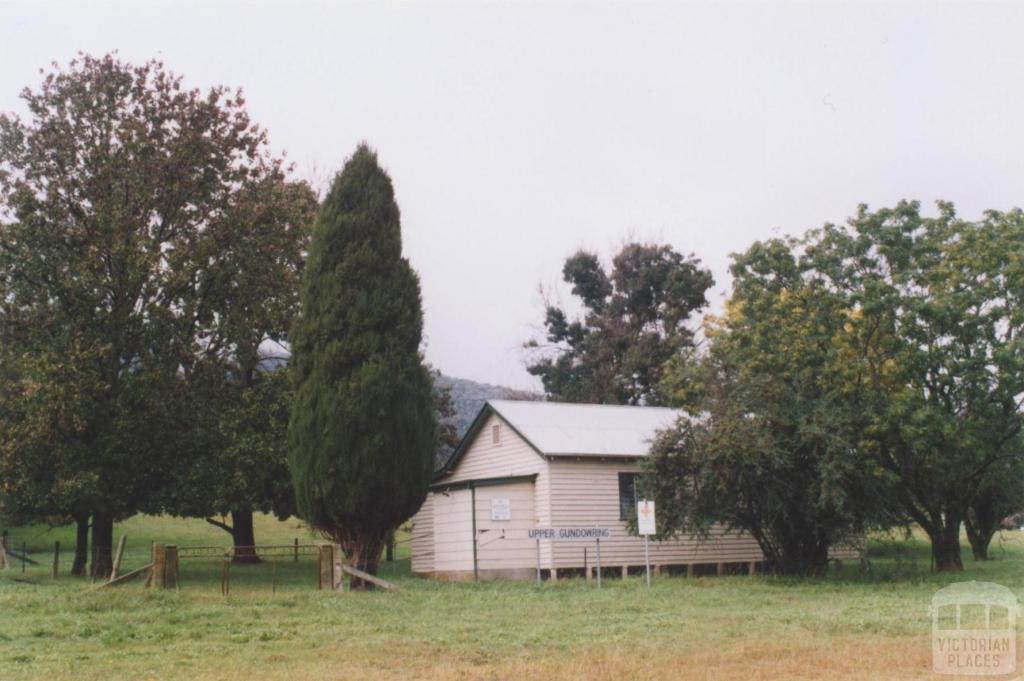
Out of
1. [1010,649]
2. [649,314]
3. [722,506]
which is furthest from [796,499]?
[649,314]

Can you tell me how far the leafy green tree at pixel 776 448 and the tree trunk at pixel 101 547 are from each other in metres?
14.4

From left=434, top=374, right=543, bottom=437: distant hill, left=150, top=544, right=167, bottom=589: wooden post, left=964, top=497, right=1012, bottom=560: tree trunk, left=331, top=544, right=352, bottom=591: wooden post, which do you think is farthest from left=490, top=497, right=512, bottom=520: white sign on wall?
left=434, top=374, right=543, bottom=437: distant hill

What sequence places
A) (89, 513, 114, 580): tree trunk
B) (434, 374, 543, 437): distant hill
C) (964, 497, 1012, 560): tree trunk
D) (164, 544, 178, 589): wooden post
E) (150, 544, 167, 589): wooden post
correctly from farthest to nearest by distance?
(434, 374, 543, 437): distant hill < (964, 497, 1012, 560): tree trunk < (89, 513, 114, 580): tree trunk < (164, 544, 178, 589): wooden post < (150, 544, 167, 589): wooden post

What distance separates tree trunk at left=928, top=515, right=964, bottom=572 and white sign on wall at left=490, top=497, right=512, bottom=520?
36.8 ft

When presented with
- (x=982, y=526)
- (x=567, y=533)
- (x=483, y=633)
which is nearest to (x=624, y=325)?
(x=982, y=526)

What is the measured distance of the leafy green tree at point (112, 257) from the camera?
27562mm

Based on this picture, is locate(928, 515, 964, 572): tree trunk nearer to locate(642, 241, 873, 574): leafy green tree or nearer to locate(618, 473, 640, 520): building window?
locate(642, 241, 873, 574): leafy green tree

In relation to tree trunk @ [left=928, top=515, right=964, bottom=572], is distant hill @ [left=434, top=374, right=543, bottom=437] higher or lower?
Result: higher

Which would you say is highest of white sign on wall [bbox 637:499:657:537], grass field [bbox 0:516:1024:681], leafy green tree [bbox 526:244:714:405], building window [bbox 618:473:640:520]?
leafy green tree [bbox 526:244:714:405]

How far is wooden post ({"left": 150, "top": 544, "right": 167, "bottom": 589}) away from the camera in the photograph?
1983 centimetres

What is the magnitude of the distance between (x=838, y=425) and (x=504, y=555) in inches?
382

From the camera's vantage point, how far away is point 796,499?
24891mm

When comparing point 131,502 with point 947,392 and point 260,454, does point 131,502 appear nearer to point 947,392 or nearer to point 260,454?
point 260,454

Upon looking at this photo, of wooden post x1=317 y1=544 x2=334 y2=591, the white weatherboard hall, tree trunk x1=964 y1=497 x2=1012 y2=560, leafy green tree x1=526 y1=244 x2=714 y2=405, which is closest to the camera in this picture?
wooden post x1=317 y1=544 x2=334 y2=591
